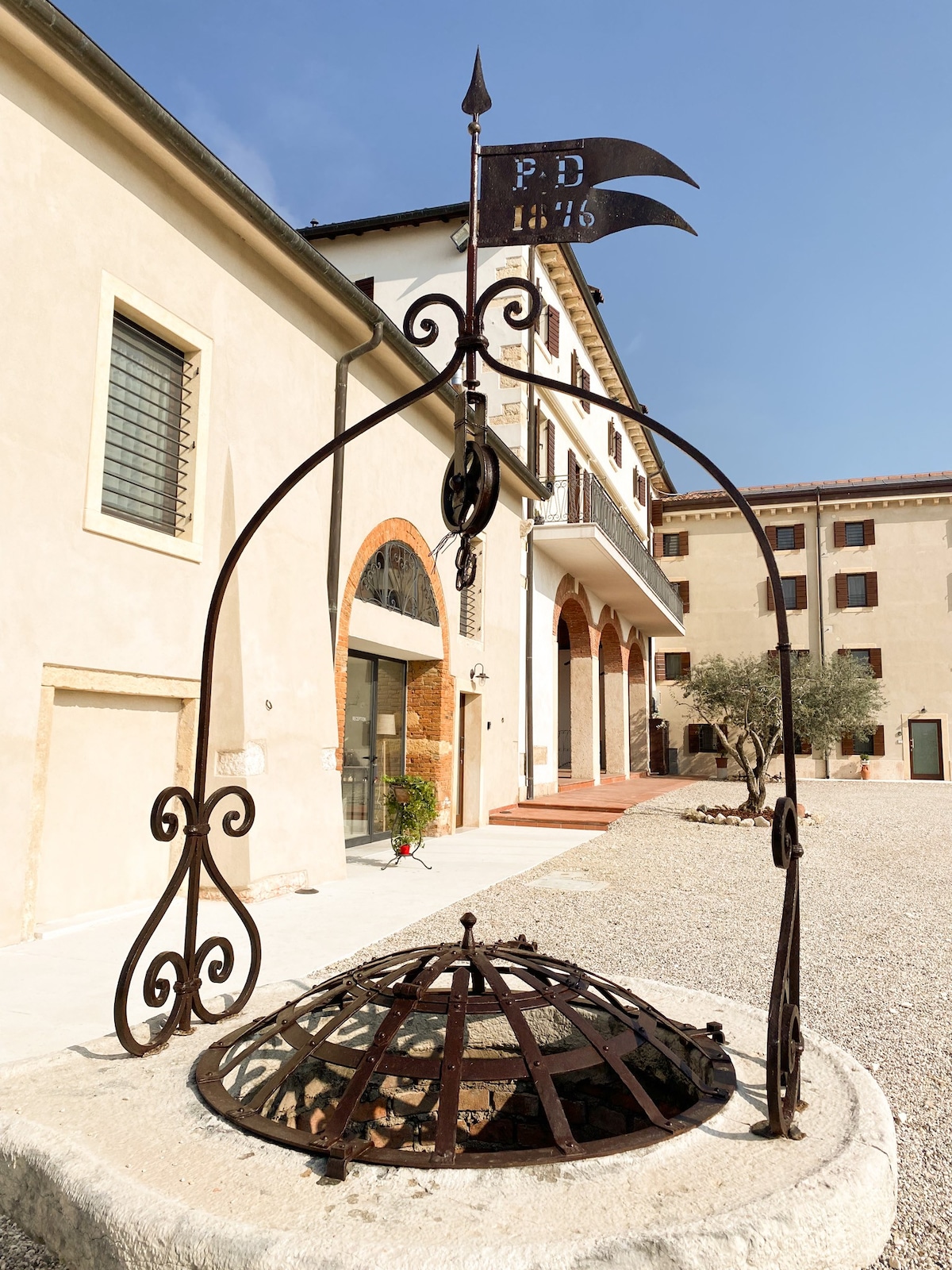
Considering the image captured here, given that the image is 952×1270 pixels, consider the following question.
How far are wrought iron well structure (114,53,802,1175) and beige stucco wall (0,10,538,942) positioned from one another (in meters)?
2.99

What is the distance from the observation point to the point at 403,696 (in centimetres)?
1167

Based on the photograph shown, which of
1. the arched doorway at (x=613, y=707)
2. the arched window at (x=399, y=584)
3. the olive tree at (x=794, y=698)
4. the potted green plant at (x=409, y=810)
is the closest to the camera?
the potted green plant at (x=409, y=810)

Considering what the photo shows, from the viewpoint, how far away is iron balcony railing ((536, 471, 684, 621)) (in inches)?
655

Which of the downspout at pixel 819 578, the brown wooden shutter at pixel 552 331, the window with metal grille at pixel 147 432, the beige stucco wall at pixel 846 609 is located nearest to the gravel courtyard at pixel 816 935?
the window with metal grille at pixel 147 432

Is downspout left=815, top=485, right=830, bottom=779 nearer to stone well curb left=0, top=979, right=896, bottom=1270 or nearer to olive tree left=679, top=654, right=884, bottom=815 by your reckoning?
olive tree left=679, top=654, right=884, bottom=815

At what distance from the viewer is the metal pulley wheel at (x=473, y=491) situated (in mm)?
2992

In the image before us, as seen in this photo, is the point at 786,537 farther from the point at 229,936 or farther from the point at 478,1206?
the point at 478,1206

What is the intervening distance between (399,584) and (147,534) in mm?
4307

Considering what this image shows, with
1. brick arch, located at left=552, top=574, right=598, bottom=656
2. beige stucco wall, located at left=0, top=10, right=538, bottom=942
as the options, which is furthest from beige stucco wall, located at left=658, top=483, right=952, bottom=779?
beige stucco wall, located at left=0, top=10, right=538, bottom=942

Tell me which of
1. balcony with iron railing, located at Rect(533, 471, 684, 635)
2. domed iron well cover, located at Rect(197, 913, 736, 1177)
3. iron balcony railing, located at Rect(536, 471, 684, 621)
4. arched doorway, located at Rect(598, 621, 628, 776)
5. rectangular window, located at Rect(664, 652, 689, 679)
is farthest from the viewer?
rectangular window, located at Rect(664, 652, 689, 679)

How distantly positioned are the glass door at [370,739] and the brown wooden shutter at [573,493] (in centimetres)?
690

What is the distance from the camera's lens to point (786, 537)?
31172 mm

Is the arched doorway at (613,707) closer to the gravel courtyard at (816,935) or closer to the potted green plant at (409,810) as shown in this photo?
the gravel courtyard at (816,935)

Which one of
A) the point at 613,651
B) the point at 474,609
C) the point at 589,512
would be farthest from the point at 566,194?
the point at 613,651
